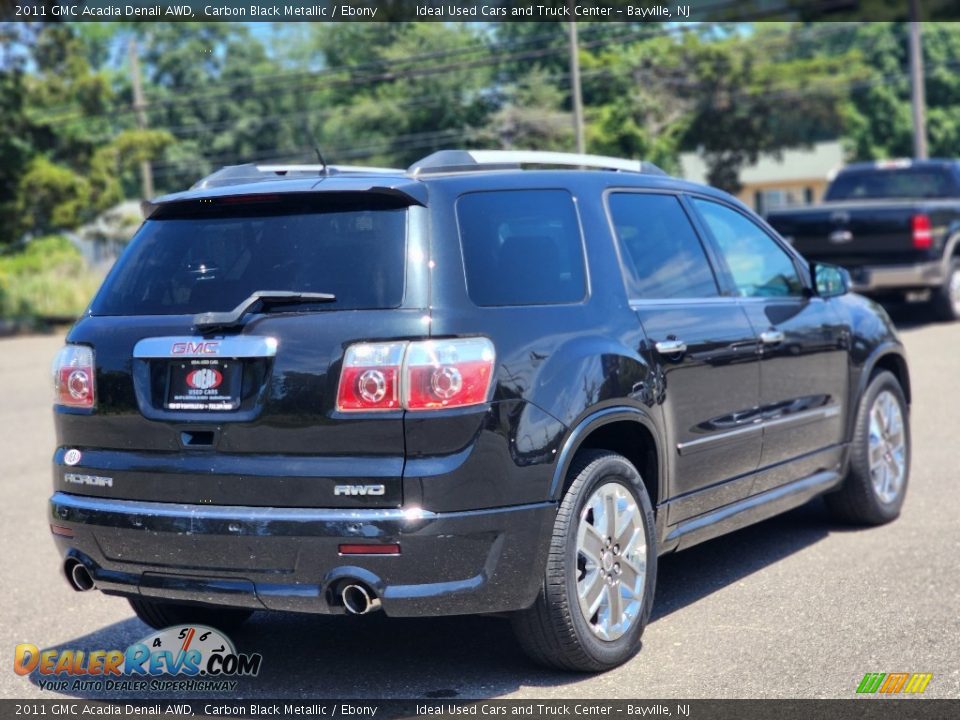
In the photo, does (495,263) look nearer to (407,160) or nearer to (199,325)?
(199,325)

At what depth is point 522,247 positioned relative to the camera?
16.1 feet

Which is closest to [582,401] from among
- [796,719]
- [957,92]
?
[796,719]

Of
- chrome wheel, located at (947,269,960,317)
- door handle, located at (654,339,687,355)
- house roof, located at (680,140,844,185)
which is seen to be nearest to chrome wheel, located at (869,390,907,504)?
door handle, located at (654,339,687,355)

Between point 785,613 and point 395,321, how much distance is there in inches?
90.1

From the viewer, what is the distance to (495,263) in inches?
187

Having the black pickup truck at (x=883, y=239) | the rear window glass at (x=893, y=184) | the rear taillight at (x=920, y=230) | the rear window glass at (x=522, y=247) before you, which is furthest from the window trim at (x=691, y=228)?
the rear window glass at (x=893, y=184)

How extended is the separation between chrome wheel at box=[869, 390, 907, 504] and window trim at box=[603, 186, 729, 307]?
1.54 meters

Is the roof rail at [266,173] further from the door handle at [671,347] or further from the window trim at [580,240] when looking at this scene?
the door handle at [671,347]

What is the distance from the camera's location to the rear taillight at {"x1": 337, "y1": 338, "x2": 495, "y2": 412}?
4340 millimetres

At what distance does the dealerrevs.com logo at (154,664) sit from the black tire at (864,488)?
130 inches

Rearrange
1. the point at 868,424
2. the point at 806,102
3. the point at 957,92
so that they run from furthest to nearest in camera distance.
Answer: the point at 957,92, the point at 806,102, the point at 868,424

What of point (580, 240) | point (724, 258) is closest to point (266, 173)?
point (580, 240)

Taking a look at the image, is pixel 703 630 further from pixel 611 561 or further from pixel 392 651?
pixel 392 651

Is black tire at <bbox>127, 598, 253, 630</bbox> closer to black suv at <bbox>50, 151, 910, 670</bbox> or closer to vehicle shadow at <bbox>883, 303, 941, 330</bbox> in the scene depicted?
black suv at <bbox>50, 151, 910, 670</bbox>
